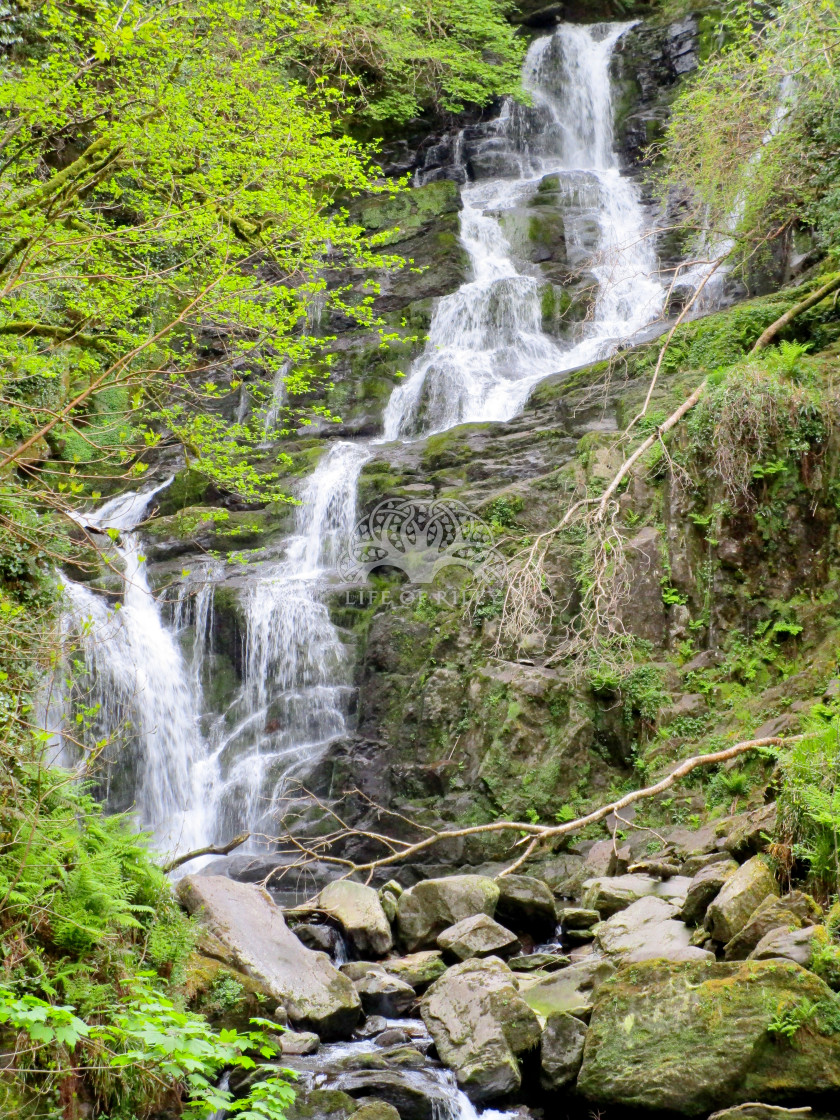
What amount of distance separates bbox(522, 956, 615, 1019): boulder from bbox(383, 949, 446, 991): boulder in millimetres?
836

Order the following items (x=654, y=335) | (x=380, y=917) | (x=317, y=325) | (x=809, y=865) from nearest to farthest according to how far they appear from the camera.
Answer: (x=809, y=865) → (x=380, y=917) → (x=654, y=335) → (x=317, y=325)

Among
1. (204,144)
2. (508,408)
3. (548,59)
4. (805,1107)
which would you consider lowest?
(805,1107)

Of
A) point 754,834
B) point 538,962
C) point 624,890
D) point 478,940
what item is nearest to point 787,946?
point 754,834

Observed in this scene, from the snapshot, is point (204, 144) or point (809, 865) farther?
point (204, 144)

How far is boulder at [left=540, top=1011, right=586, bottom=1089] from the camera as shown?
4.72 m

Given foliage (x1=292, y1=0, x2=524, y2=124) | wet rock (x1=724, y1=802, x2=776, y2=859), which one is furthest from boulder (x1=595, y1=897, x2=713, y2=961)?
foliage (x1=292, y1=0, x2=524, y2=124)

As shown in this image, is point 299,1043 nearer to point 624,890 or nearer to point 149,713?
point 624,890

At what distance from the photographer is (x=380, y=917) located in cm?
712

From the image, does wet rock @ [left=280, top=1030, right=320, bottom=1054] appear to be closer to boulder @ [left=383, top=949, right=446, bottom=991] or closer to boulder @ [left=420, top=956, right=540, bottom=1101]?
boulder @ [left=420, top=956, right=540, bottom=1101]

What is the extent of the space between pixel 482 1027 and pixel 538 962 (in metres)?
1.25

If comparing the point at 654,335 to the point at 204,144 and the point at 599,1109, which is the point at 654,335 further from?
the point at 599,1109

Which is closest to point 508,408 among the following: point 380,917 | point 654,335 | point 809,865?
point 654,335

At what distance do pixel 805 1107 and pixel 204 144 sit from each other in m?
10.3

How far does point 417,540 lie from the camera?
12.5 meters
